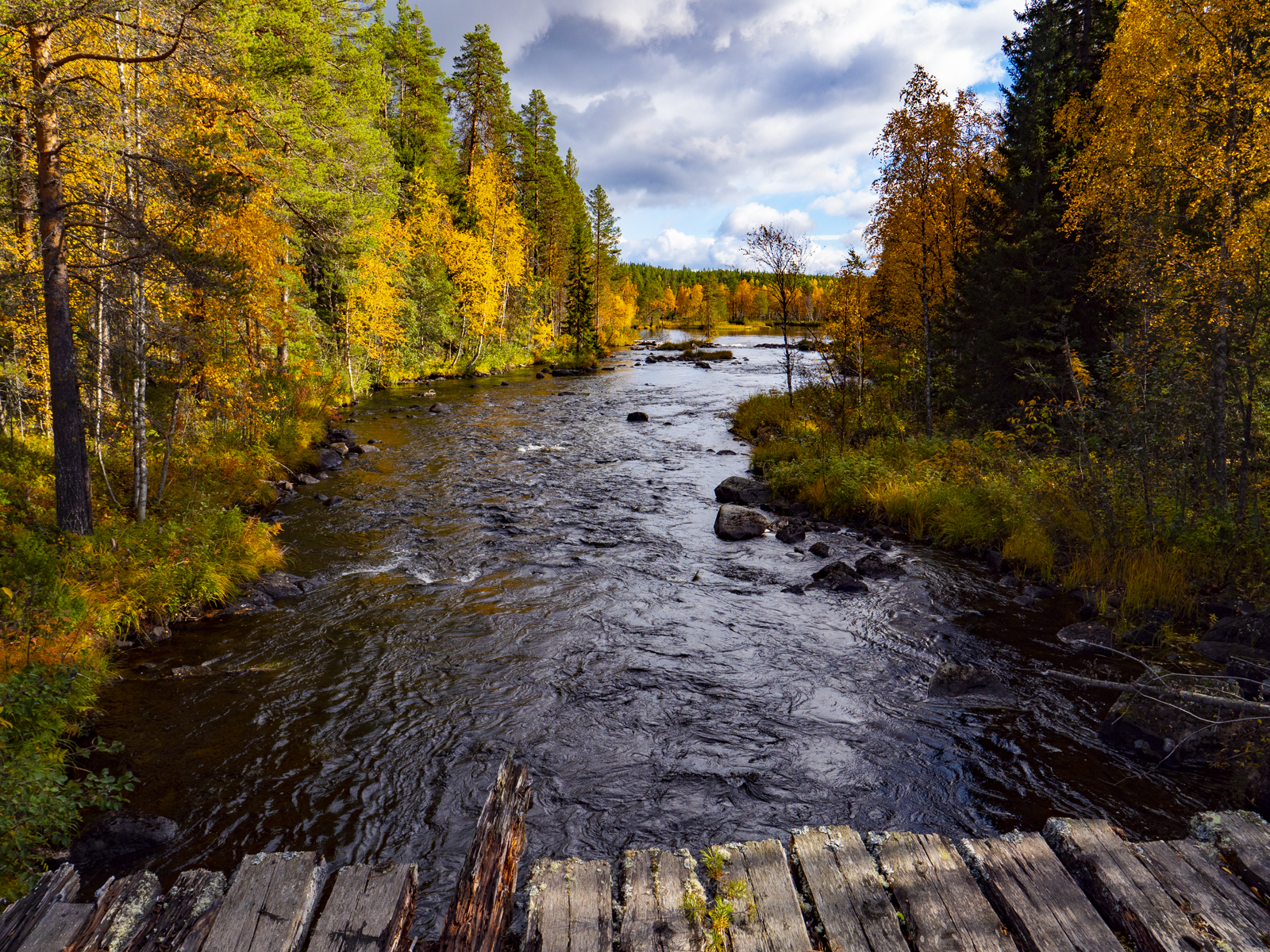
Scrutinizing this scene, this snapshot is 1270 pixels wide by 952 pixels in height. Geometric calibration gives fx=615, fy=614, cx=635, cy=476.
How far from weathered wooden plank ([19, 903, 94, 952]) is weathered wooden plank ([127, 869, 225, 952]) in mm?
294

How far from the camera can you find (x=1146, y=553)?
9164 mm

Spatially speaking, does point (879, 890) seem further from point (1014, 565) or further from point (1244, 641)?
point (1014, 565)

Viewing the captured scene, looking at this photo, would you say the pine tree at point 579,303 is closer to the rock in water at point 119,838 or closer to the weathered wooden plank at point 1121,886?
the rock in water at point 119,838

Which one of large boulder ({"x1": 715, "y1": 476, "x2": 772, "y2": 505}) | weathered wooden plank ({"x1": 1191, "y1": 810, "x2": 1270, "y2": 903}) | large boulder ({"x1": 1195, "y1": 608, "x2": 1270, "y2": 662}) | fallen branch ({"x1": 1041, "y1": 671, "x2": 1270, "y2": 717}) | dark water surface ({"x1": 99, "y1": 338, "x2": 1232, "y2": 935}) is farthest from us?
large boulder ({"x1": 715, "y1": 476, "x2": 772, "y2": 505})

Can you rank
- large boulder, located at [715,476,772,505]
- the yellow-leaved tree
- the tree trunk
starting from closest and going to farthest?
the tree trunk → the yellow-leaved tree → large boulder, located at [715,476,772,505]

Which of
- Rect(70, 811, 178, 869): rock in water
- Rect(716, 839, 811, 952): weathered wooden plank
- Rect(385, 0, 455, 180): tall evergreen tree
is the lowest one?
Rect(70, 811, 178, 869): rock in water

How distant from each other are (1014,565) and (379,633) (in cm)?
1080

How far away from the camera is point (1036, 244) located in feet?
55.0

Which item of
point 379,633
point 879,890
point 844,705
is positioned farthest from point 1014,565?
point 379,633

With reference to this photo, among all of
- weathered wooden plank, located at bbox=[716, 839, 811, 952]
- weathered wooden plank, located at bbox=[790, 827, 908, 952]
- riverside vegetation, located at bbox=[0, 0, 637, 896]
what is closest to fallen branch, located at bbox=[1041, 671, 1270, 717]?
weathered wooden plank, located at bbox=[790, 827, 908, 952]

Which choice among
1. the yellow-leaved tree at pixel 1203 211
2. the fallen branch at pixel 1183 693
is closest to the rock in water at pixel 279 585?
the fallen branch at pixel 1183 693

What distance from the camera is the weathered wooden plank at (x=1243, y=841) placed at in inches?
131

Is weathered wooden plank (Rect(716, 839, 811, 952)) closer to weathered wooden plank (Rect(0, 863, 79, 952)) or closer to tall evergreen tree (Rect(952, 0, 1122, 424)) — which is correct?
weathered wooden plank (Rect(0, 863, 79, 952))

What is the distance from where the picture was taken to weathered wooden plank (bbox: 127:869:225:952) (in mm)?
2953
